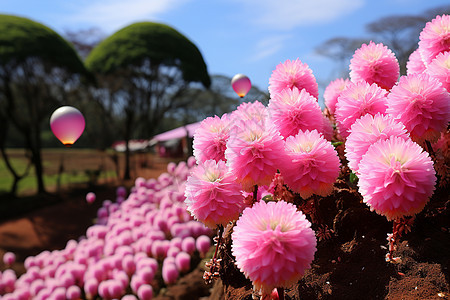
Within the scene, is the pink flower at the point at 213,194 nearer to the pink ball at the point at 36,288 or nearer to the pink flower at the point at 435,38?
the pink flower at the point at 435,38

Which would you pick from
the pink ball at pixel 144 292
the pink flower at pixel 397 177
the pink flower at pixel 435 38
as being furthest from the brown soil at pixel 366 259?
the pink ball at pixel 144 292

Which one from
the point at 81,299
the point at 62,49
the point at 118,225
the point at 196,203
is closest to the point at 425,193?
the point at 196,203

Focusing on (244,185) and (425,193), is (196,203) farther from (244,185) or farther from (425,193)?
(425,193)

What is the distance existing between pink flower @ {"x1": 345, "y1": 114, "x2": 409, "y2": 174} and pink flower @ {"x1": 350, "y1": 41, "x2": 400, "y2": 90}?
63 centimetres

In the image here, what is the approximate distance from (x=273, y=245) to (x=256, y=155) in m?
0.31

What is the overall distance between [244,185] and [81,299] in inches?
134

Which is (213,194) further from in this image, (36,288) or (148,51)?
(148,51)

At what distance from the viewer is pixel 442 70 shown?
1.49m

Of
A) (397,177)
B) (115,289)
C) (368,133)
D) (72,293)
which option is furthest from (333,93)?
(72,293)

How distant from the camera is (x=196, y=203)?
118cm

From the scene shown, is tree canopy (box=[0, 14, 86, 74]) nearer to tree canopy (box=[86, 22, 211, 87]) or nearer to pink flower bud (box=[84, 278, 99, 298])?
tree canopy (box=[86, 22, 211, 87])

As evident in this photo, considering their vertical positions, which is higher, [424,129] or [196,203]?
[424,129]

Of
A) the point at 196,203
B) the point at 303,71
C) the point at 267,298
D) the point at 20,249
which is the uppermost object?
A: the point at 303,71

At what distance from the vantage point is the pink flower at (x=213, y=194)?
116cm
